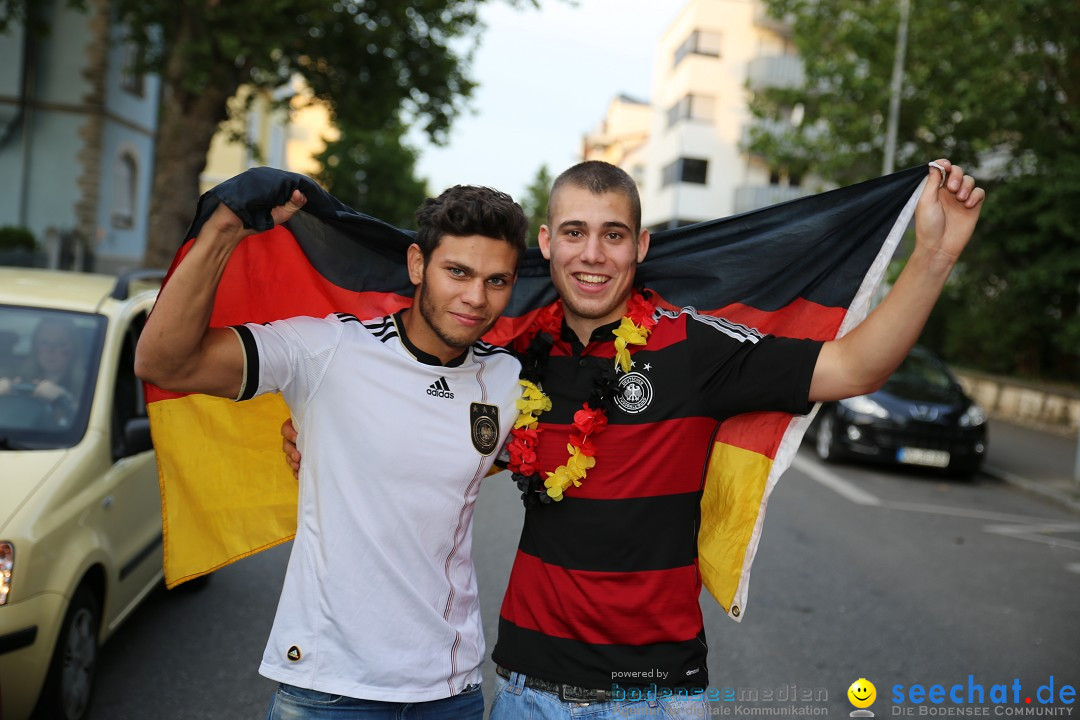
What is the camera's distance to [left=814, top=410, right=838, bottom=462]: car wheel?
13375 mm

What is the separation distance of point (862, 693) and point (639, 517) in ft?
10.6

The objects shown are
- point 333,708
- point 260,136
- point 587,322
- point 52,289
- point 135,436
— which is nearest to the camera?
point 333,708

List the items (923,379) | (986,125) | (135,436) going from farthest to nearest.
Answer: (986,125) → (923,379) → (135,436)

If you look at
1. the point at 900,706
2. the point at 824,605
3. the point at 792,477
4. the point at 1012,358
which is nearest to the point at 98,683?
the point at 900,706

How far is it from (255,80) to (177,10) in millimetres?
2123

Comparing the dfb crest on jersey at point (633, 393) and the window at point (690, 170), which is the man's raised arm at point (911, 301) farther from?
the window at point (690, 170)

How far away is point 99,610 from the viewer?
4512 mm

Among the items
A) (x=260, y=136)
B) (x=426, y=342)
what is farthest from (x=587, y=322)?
(x=260, y=136)

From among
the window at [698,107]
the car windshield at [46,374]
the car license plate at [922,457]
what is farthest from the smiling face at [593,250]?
the window at [698,107]

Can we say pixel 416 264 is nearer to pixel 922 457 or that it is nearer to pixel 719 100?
pixel 922 457

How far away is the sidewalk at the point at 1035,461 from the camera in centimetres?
1289

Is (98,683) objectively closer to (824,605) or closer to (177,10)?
(824,605)

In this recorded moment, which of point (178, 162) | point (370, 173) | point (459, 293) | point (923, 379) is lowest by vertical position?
point (923, 379)

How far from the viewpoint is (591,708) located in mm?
2541
